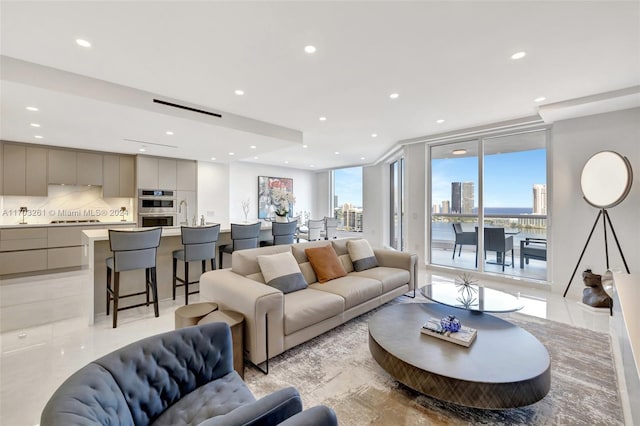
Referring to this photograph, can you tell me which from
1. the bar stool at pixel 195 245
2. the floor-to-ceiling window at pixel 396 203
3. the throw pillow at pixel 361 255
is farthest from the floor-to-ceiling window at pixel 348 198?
the bar stool at pixel 195 245

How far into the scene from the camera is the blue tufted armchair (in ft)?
3.08

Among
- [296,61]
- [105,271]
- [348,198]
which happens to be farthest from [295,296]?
[348,198]

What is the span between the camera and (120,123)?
152 inches

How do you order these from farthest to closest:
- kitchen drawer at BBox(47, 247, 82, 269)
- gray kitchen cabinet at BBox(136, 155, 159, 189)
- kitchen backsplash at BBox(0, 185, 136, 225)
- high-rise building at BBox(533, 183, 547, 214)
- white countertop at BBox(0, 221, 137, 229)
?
gray kitchen cabinet at BBox(136, 155, 159, 189)
kitchen backsplash at BBox(0, 185, 136, 225)
kitchen drawer at BBox(47, 247, 82, 269)
white countertop at BBox(0, 221, 137, 229)
high-rise building at BBox(533, 183, 547, 214)

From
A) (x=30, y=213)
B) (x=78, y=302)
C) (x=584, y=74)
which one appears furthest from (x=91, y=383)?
(x=30, y=213)

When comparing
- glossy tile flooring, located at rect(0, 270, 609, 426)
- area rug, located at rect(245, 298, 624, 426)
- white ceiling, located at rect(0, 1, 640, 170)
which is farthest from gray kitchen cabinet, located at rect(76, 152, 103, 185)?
area rug, located at rect(245, 298, 624, 426)

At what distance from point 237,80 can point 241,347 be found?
271 centimetres

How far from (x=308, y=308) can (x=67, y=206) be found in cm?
627

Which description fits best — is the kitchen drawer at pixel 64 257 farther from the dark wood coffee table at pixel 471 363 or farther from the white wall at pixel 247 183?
the dark wood coffee table at pixel 471 363

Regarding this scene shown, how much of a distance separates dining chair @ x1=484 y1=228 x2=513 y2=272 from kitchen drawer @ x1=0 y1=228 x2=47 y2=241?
8181mm

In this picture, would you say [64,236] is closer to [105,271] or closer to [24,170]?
[24,170]

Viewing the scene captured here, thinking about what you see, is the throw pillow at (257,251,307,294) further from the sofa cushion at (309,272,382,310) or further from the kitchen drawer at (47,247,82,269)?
the kitchen drawer at (47,247,82,269)

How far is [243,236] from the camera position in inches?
156

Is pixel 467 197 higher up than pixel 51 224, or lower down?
higher up
